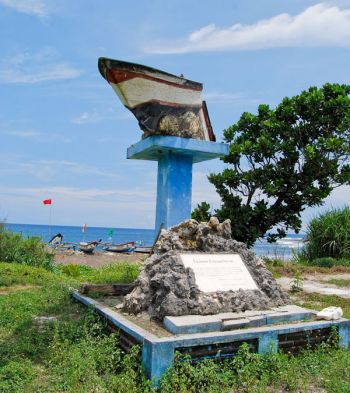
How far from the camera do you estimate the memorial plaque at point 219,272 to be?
4594 millimetres

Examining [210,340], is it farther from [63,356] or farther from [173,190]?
[173,190]

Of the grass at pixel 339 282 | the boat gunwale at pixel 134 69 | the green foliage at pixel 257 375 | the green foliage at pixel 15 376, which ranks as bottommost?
the green foliage at pixel 15 376

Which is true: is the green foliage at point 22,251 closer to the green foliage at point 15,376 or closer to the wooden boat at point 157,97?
the wooden boat at point 157,97

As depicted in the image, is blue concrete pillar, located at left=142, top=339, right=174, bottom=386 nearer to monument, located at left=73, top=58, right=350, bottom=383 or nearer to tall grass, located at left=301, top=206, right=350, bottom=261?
monument, located at left=73, top=58, right=350, bottom=383

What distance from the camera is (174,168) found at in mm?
5875

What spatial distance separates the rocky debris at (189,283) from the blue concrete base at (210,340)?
0.34m

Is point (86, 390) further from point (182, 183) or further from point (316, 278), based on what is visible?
point (316, 278)

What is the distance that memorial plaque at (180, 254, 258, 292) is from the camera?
15.1 feet

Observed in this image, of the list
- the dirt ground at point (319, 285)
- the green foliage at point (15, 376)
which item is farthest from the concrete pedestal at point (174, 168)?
the dirt ground at point (319, 285)

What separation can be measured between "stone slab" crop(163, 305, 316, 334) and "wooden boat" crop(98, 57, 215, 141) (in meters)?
2.54

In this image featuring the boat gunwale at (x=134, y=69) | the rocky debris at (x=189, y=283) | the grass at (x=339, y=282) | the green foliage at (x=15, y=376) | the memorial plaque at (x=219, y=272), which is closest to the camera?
the green foliage at (x=15, y=376)

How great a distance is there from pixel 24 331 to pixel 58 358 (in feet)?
3.50

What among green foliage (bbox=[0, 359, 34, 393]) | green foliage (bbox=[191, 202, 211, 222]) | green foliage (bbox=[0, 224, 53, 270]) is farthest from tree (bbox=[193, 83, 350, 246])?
green foliage (bbox=[0, 359, 34, 393])

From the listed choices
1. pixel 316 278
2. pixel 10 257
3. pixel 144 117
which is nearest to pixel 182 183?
pixel 144 117
